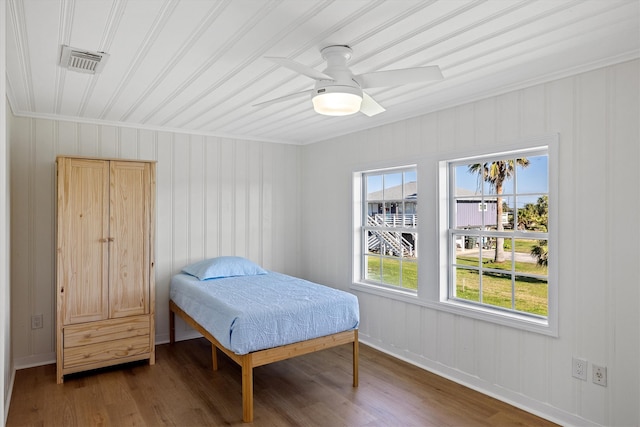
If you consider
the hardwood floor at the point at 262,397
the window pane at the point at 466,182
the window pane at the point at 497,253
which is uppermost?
the window pane at the point at 466,182

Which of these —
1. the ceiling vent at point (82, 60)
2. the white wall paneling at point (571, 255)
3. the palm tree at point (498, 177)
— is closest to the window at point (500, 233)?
the palm tree at point (498, 177)

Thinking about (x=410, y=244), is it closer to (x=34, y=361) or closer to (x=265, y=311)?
(x=265, y=311)

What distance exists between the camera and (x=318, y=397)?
315 centimetres

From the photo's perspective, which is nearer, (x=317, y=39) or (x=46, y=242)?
(x=317, y=39)

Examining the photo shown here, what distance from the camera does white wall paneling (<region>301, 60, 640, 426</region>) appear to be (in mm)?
2441

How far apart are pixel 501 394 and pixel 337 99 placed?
8.37ft

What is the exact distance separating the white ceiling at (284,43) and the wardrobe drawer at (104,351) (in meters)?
2.13

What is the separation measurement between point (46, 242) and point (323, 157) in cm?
307

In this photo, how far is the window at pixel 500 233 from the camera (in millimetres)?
3045

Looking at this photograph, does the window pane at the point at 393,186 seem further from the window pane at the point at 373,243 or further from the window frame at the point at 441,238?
the window pane at the point at 373,243

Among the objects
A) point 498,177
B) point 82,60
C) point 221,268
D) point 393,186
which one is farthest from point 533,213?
point 82,60

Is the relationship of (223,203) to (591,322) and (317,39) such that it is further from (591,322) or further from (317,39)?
(591,322)

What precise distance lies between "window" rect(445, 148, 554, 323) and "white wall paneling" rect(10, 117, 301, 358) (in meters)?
2.40

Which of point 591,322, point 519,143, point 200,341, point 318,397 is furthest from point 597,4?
point 200,341
